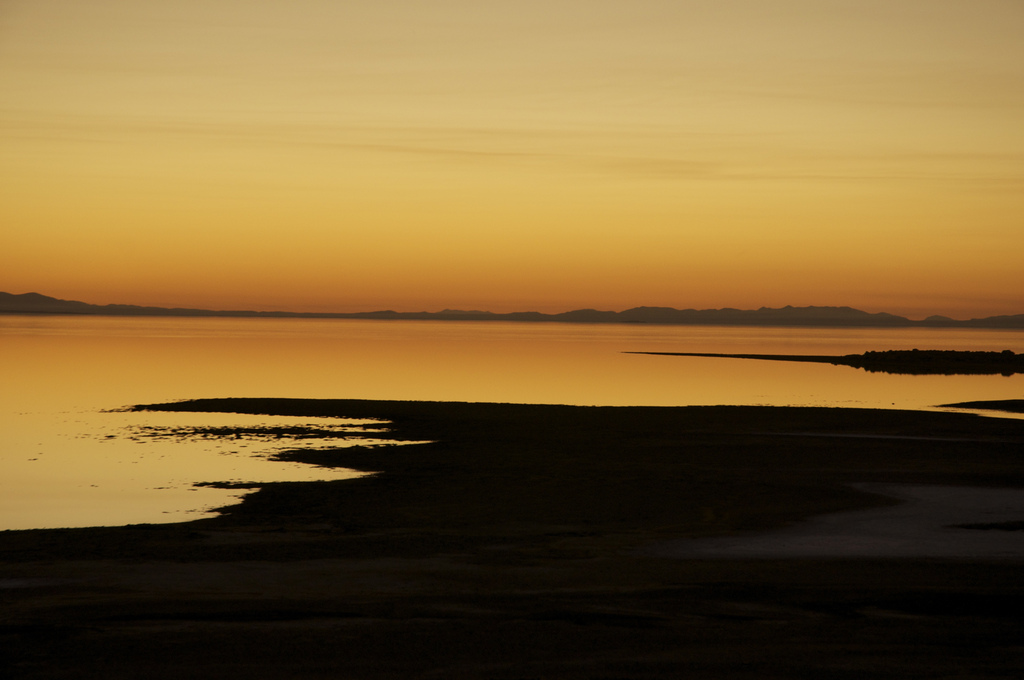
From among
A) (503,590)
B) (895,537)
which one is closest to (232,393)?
(895,537)

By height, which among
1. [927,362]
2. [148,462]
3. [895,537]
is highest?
[927,362]

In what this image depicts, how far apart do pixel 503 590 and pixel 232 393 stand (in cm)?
3677

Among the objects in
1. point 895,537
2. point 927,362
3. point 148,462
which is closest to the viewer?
point 895,537

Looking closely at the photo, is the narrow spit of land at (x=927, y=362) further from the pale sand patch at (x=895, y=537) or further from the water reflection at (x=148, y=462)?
the pale sand patch at (x=895, y=537)

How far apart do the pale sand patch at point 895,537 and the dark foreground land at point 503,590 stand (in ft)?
1.08

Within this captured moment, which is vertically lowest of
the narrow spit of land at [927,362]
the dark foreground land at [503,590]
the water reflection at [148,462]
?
the water reflection at [148,462]

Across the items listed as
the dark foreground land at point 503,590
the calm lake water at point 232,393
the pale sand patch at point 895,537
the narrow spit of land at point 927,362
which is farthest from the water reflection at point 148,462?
the narrow spit of land at point 927,362

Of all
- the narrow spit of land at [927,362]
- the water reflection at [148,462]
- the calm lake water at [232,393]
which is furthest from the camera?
the narrow spit of land at [927,362]

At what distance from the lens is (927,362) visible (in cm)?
8519

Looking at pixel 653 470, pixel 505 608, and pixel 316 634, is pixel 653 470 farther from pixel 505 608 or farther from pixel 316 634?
pixel 316 634

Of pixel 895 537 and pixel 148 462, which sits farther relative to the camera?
pixel 148 462

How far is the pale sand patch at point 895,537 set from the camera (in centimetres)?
1440

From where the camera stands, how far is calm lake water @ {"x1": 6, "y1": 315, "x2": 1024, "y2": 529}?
821 inches

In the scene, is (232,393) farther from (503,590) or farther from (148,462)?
(503,590)
